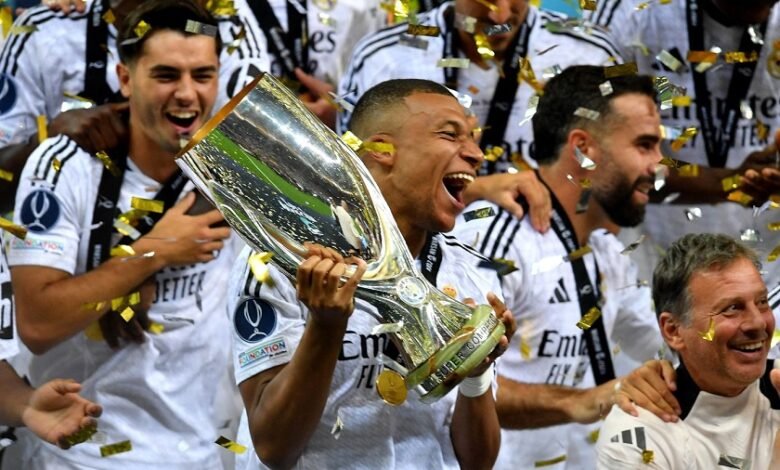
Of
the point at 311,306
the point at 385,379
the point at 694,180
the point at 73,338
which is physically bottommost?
the point at 73,338

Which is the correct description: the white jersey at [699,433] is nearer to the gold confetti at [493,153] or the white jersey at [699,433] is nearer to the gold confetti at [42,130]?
→ the gold confetti at [493,153]

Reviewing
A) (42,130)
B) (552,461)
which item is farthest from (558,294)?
(42,130)

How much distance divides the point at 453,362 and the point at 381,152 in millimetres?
732

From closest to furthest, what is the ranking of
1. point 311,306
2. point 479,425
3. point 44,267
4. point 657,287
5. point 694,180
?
point 311,306 → point 479,425 → point 657,287 → point 44,267 → point 694,180

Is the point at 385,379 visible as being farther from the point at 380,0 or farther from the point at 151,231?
the point at 380,0

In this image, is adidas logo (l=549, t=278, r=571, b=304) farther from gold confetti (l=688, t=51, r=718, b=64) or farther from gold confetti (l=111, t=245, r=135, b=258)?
gold confetti (l=111, t=245, r=135, b=258)

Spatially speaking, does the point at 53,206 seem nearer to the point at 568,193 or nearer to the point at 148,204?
the point at 148,204

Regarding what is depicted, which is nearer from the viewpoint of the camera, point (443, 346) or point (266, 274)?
point (443, 346)

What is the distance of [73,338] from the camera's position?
4395 mm

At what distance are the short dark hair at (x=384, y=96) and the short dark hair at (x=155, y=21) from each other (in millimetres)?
865

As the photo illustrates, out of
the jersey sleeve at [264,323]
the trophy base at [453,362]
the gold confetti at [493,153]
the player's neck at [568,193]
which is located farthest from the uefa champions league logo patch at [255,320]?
the gold confetti at [493,153]

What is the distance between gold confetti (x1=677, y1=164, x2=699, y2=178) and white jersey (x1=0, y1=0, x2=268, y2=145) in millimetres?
1239

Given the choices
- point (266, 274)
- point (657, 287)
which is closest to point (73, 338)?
point (266, 274)

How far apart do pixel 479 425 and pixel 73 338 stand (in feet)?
4.60
